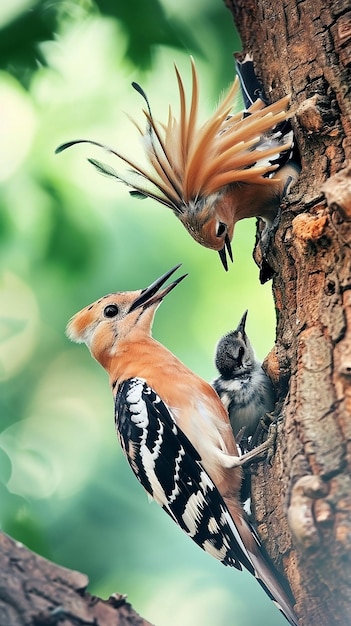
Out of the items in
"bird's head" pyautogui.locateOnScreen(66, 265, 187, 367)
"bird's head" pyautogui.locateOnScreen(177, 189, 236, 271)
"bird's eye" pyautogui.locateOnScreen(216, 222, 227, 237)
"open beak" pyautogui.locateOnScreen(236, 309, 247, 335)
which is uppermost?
"bird's head" pyautogui.locateOnScreen(177, 189, 236, 271)

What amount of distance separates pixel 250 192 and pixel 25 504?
4.35 feet

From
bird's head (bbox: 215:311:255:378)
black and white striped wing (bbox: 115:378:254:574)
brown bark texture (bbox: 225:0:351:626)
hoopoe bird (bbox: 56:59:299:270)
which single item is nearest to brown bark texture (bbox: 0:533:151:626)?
brown bark texture (bbox: 225:0:351:626)

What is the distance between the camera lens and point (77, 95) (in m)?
2.72

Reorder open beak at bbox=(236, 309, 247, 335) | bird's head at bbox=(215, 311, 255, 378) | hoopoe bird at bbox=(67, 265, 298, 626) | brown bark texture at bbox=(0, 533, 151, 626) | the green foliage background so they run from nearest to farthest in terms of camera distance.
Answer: brown bark texture at bbox=(0, 533, 151, 626) → hoopoe bird at bbox=(67, 265, 298, 626) → bird's head at bbox=(215, 311, 255, 378) → open beak at bbox=(236, 309, 247, 335) → the green foliage background

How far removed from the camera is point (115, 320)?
6.93 feet

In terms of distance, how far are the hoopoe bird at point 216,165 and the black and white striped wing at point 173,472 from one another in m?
0.47

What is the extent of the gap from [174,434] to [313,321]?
52 centimetres

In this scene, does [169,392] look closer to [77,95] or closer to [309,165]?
[309,165]

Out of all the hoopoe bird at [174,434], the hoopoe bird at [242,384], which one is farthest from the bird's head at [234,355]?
the hoopoe bird at [174,434]

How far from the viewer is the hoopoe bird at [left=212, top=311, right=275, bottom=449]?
185 cm

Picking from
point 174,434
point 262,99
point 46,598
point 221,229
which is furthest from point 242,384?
point 46,598

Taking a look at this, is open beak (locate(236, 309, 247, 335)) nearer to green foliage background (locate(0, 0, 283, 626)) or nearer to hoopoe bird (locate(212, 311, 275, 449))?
hoopoe bird (locate(212, 311, 275, 449))

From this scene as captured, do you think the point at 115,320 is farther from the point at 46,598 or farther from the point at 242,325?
the point at 46,598

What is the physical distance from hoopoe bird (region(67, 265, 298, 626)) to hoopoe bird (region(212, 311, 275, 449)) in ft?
0.21
